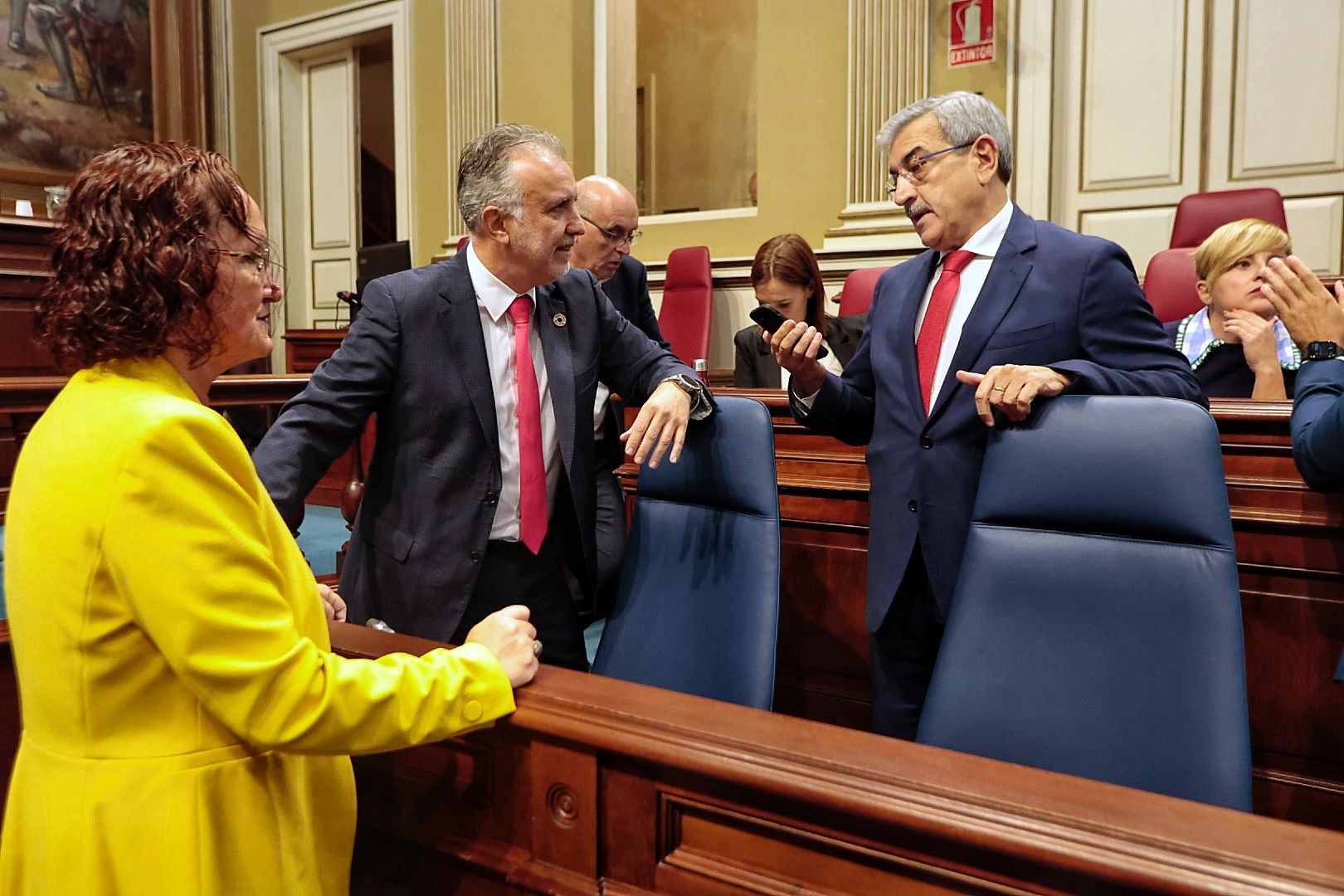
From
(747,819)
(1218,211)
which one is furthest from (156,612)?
(1218,211)

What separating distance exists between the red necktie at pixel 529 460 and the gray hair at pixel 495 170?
0.86ft

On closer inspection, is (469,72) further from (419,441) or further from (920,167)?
(419,441)

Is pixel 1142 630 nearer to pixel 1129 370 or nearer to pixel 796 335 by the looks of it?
pixel 1129 370

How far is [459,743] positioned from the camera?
3.80ft

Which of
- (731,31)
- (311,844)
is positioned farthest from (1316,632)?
(731,31)

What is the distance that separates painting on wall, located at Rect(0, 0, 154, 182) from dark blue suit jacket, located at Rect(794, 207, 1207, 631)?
738cm

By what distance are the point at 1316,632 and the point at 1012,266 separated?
31.2 inches

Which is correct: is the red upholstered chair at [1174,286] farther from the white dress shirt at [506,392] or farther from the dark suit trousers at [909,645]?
the white dress shirt at [506,392]

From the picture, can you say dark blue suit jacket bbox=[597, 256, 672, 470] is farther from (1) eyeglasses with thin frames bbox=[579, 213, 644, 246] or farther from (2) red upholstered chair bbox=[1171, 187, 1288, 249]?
(2) red upholstered chair bbox=[1171, 187, 1288, 249]

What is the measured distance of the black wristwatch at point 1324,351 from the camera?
1.66 meters

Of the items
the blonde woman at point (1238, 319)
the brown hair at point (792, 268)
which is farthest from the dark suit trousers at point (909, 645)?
the brown hair at point (792, 268)

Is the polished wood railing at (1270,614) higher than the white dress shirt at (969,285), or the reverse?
the white dress shirt at (969,285)

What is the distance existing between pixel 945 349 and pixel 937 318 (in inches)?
2.7

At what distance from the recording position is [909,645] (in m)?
1.77
